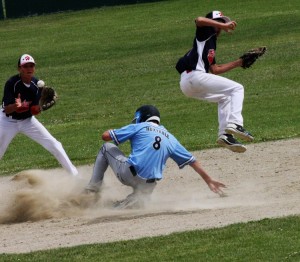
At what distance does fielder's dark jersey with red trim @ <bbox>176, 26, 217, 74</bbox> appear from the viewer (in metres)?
13.6

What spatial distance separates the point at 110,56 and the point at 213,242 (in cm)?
2249

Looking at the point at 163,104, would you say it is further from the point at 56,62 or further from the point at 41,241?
the point at 41,241

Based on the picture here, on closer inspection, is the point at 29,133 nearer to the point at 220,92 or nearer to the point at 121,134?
the point at 121,134

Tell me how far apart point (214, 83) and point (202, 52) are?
0.45 meters

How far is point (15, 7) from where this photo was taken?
141 feet

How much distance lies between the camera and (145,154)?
12891 millimetres

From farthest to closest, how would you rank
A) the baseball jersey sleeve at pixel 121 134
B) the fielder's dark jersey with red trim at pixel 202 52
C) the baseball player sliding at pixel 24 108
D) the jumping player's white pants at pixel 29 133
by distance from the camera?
the jumping player's white pants at pixel 29 133
the baseball player sliding at pixel 24 108
the fielder's dark jersey with red trim at pixel 202 52
the baseball jersey sleeve at pixel 121 134

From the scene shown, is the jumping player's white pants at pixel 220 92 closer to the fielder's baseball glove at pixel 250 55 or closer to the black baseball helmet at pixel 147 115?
the fielder's baseball glove at pixel 250 55

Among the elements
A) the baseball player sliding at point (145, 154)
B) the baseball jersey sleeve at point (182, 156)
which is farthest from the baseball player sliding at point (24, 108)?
the baseball jersey sleeve at point (182, 156)

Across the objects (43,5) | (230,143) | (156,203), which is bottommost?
(43,5)

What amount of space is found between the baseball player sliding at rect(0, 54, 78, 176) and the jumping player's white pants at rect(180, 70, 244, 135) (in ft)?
7.31

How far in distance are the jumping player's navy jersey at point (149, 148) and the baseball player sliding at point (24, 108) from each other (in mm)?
1972

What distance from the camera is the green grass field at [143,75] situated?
18031mm

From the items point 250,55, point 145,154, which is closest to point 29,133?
point 145,154
